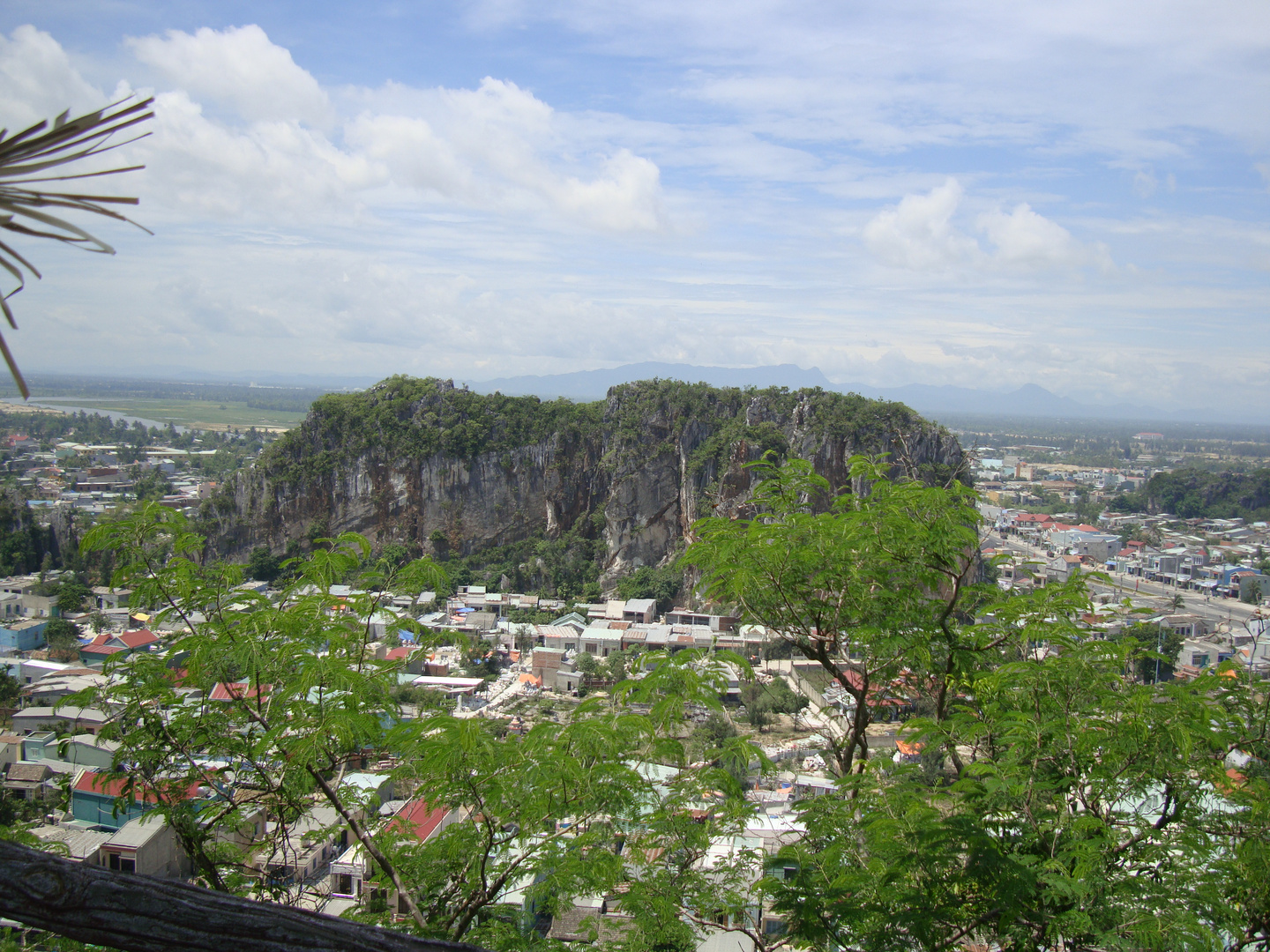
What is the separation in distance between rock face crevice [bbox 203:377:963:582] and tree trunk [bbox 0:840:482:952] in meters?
23.5

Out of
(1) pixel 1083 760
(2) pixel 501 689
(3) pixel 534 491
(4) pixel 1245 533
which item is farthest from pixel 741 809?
(4) pixel 1245 533

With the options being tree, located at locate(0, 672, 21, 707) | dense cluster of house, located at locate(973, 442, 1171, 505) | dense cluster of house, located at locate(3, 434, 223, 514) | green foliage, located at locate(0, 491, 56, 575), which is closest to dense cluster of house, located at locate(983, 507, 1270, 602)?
dense cluster of house, located at locate(973, 442, 1171, 505)

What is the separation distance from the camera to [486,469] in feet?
86.5

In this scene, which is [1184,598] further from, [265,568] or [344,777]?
[265,568]

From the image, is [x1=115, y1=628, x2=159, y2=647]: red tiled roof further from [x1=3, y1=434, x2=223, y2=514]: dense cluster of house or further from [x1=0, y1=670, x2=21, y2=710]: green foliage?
[x1=3, y1=434, x2=223, y2=514]: dense cluster of house

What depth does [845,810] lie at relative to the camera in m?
2.74

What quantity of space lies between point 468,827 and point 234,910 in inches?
66.4

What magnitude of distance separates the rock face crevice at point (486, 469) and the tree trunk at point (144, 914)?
23.5 meters

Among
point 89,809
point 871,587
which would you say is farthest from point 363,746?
point 89,809

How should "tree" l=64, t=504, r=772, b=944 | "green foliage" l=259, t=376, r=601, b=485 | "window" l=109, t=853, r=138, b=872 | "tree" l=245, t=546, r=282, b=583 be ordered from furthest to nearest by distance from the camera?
"green foliage" l=259, t=376, r=601, b=485, "tree" l=245, t=546, r=282, b=583, "window" l=109, t=853, r=138, b=872, "tree" l=64, t=504, r=772, b=944

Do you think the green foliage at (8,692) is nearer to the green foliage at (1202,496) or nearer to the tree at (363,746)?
the tree at (363,746)

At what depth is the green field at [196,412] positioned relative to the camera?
70688mm

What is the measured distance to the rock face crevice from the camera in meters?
25.0

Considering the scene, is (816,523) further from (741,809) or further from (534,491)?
(534,491)
